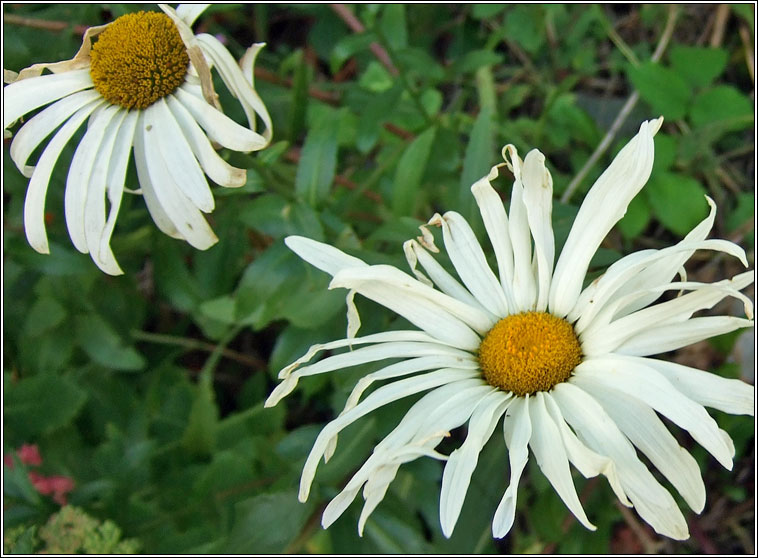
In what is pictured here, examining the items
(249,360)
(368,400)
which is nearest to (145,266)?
(249,360)

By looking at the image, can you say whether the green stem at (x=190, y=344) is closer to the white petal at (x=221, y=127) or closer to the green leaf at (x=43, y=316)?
the green leaf at (x=43, y=316)

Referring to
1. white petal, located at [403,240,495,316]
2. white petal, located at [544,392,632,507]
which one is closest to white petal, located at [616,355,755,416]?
white petal, located at [544,392,632,507]

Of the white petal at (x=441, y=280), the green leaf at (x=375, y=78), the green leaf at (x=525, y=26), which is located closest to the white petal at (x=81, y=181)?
the white petal at (x=441, y=280)

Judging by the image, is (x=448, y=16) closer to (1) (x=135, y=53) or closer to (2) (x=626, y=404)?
(1) (x=135, y=53)

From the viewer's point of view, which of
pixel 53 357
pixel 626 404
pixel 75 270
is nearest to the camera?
pixel 626 404

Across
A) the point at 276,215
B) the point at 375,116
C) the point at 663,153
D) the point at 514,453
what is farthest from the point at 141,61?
the point at 663,153

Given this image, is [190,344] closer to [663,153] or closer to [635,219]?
[635,219]

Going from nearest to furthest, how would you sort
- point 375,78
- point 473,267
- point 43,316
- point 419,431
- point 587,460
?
point 587,460
point 419,431
point 473,267
point 43,316
point 375,78
